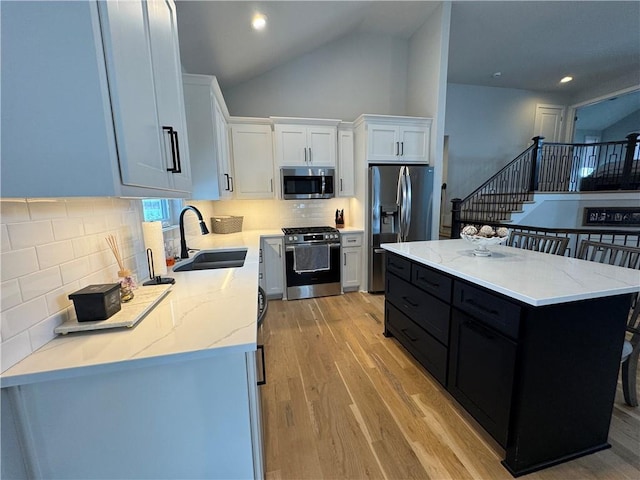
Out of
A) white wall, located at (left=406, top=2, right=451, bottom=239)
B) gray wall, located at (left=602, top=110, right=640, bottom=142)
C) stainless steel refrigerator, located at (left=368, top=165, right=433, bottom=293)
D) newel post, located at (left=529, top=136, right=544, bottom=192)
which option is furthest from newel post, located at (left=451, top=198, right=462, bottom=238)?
gray wall, located at (left=602, top=110, right=640, bottom=142)

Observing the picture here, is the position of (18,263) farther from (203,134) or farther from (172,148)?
(203,134)

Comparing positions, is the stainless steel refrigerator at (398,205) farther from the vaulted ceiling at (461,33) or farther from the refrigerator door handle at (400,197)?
the vaulted ceiling at (461,33)

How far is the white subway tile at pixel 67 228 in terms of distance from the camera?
92cm

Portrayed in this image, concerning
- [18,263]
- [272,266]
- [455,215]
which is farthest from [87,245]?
[455,215]

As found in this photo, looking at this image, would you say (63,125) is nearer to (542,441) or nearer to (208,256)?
(208,256)

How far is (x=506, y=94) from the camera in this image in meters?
5.89

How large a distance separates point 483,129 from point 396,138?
12.1 ft

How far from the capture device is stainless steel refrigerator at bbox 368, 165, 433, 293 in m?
3.41

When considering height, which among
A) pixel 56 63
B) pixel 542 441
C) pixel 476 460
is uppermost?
pixel 56 63

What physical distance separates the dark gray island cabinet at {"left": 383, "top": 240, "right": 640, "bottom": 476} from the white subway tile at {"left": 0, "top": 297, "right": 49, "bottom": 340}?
181 cm

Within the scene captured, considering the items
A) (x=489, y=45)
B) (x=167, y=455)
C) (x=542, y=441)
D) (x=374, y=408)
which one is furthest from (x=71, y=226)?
(x=489, y=45)

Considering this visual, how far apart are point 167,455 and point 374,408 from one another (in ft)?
4.17

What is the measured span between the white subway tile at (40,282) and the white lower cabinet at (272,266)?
7.94ft

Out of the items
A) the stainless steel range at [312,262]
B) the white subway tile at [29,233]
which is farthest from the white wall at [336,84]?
the white subway tile at [29,233]
